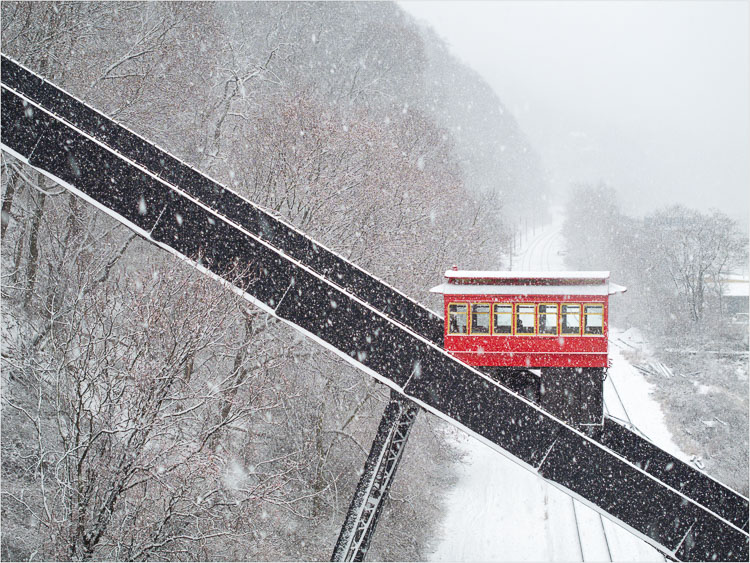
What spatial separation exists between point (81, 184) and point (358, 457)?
14.0m

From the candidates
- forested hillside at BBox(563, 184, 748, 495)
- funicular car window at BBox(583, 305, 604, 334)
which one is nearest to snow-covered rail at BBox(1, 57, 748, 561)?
funicular car window at BBox(583, 305, 604, 334)

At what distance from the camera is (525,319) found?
8.48 metres

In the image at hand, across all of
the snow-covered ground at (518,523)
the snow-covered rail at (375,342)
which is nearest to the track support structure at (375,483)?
the snow-covered rail at (375,342)

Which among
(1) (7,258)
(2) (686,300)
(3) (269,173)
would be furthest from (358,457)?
(2) (686,300)

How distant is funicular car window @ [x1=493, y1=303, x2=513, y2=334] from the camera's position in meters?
8.51

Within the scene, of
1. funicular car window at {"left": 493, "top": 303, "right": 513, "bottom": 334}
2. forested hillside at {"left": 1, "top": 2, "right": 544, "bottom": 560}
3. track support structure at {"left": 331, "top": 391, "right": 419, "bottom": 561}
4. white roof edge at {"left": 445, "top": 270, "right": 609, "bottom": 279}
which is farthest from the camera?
forested hillside at {"left": 1, "top": 2, "right": 544, "bottom": 560}

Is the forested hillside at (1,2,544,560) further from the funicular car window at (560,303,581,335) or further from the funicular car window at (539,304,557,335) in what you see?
the funicular car window at (560,303,581,335)

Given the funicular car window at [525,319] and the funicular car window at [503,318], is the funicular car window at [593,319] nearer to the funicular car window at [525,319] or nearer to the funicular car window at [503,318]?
the funicular car window at [525,319]

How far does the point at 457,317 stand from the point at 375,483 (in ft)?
8.44

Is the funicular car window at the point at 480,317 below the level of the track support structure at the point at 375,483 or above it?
above

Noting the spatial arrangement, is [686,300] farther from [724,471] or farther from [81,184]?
[81,184]

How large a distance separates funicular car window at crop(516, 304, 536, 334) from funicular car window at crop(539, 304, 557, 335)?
0.10 m

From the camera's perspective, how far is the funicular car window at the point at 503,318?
851cm

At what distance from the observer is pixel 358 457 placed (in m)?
18.7
